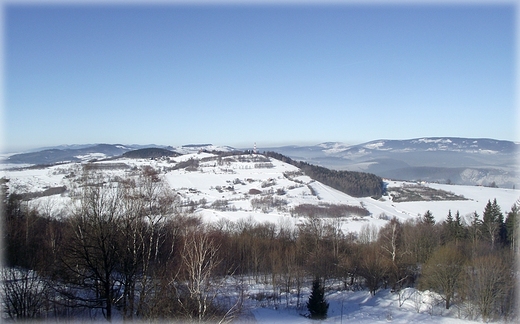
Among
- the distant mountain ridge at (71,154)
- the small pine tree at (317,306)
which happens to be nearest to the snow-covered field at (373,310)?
the small pine tree at (317,306)

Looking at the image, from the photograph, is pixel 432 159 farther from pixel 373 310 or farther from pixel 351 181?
pixel 373 310

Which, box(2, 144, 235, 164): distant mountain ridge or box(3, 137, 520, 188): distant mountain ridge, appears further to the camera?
box(3, 137, 520, 188): distant mountain ridge

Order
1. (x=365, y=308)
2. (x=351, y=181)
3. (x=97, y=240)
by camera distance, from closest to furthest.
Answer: (x=97, y=240) < (x=365, y=308) < (x=351, y=181)

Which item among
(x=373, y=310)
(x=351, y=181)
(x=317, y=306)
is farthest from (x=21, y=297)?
(x=351, y=181)

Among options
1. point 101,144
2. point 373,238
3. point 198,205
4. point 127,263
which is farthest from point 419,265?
point 101,144

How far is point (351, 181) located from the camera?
6412cm

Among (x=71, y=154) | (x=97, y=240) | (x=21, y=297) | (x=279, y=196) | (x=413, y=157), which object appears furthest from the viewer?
(x=413, y=157)

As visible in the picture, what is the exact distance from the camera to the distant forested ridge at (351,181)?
60750 mm

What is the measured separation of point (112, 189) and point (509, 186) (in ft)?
210

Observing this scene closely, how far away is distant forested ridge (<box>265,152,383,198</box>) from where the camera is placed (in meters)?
60.8

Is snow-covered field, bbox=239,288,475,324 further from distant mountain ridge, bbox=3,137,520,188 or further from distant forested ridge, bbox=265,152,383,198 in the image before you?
distant forested ridge, bbox=265,152,383,198

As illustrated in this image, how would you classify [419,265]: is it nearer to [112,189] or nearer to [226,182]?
[112,189]

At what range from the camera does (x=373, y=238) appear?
29.8 meters

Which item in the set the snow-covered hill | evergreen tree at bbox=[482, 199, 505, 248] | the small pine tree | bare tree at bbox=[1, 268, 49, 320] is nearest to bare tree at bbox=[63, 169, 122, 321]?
bare tree at bbox=[1, 268, 49, 320]
